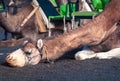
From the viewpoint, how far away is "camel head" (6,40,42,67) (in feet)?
15.8

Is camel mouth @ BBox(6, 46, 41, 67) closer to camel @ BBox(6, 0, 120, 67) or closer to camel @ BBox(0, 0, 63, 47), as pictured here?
camel @ BBox(6, 0, 120, 67)

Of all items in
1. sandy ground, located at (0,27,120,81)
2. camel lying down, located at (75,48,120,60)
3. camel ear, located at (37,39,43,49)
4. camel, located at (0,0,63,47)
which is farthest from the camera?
camel, located at (0,0,63,47)

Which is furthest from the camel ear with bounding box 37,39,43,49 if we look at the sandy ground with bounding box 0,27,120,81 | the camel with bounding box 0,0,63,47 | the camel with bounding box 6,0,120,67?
the camel with bounding box 0,0,63,47

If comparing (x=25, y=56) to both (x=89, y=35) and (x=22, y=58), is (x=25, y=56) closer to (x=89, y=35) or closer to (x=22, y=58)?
(x=22, y=58)

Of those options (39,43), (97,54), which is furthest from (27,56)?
(97,54)

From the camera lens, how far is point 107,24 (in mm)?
5449

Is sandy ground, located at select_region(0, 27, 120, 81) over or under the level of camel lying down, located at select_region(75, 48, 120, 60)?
over

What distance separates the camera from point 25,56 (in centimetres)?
491

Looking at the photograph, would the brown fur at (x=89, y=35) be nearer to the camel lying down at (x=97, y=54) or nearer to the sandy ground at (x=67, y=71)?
the sandy ground at (x=67, y=71)

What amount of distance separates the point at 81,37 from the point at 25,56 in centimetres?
68

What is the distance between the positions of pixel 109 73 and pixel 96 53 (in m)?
1.19

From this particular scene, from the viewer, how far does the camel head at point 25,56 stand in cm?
483

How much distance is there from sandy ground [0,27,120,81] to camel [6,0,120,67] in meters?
0.11

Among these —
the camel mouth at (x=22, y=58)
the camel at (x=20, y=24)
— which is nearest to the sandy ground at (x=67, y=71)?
the camel mouth at (x=22, y=58)
